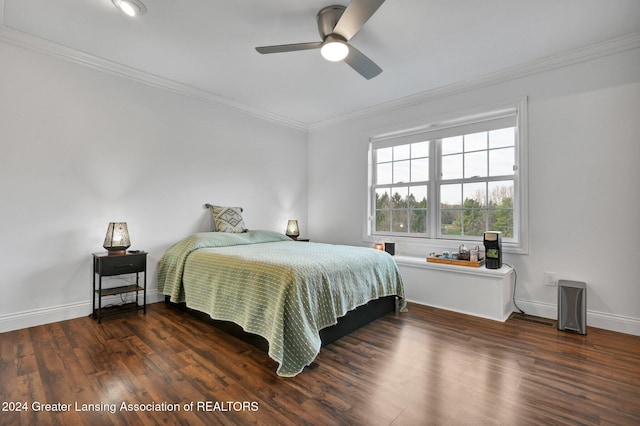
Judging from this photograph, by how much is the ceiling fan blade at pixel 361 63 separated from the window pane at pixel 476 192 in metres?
1.85

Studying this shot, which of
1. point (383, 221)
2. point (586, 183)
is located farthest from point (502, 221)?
point (383, 221)

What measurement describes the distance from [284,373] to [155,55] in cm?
311

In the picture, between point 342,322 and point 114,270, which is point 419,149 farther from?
point 114,270

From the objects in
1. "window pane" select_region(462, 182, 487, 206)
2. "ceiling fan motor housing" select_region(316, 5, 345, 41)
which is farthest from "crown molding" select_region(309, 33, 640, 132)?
"ceiling fan motor housing" select_region(316, 5, 345, 41)

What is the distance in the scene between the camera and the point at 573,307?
2.66 metres

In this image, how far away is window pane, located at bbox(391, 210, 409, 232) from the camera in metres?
4.18

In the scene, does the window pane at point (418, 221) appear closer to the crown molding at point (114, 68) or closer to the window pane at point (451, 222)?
the window pane at point (451, 222)

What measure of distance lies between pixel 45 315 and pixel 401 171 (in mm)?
4231

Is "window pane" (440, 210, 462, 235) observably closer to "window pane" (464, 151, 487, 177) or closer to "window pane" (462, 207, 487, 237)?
"window pane" (462, 207, 487, 237)

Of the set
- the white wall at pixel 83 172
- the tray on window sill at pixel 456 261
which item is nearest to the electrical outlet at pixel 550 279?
the tray on window sill at pixel 456 261

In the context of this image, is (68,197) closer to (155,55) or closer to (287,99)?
(155,55)

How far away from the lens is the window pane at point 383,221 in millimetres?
4367

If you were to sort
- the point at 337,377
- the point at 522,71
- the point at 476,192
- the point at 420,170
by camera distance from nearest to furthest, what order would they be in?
the point at 337,377
the point at 522,71
the point at 476,192
the point at 420,170

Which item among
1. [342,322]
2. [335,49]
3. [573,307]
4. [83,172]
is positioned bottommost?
[342,322]
